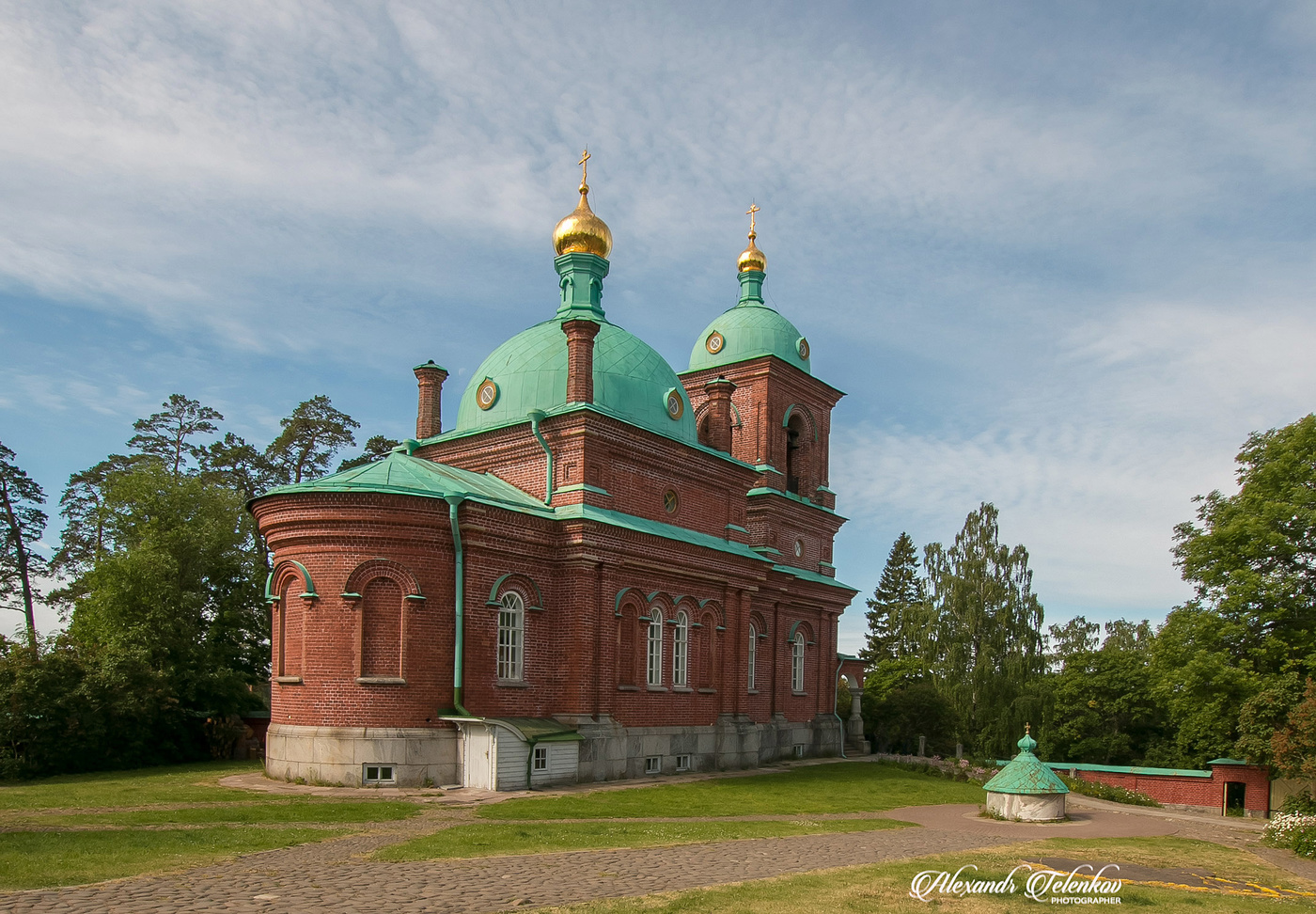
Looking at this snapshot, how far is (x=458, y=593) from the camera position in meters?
19.4

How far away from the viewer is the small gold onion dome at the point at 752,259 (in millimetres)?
34406

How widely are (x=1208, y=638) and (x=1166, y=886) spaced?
1472cm

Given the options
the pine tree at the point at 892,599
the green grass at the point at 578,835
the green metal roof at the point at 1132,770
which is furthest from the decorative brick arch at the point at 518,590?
the pine tree at the point at 892,599

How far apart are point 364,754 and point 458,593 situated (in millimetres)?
3233

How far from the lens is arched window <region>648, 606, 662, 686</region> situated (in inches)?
909

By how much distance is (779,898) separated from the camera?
9.08 m

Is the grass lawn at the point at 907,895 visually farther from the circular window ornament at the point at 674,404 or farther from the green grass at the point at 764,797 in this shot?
the circular window ornament at the point at 674,404

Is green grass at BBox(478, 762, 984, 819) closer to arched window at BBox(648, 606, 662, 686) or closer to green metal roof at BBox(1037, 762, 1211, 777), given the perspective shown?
arched window at BBox(648, 606, 662, 686)

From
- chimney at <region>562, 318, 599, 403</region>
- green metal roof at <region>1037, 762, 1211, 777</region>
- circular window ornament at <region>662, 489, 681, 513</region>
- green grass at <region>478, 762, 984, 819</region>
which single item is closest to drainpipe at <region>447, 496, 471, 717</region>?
green grass at <region>478, 762, 984, 819</region>

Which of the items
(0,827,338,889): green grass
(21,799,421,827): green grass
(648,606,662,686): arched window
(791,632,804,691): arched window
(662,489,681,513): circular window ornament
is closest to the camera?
(0,827,338,889): green grass

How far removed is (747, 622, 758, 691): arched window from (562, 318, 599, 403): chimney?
8192mm

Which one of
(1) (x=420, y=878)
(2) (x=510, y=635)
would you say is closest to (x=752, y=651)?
(2) (x=510, y=635)

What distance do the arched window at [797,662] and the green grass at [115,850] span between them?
63.1 ft

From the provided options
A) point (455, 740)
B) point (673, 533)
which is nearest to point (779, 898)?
point (455, 740)
